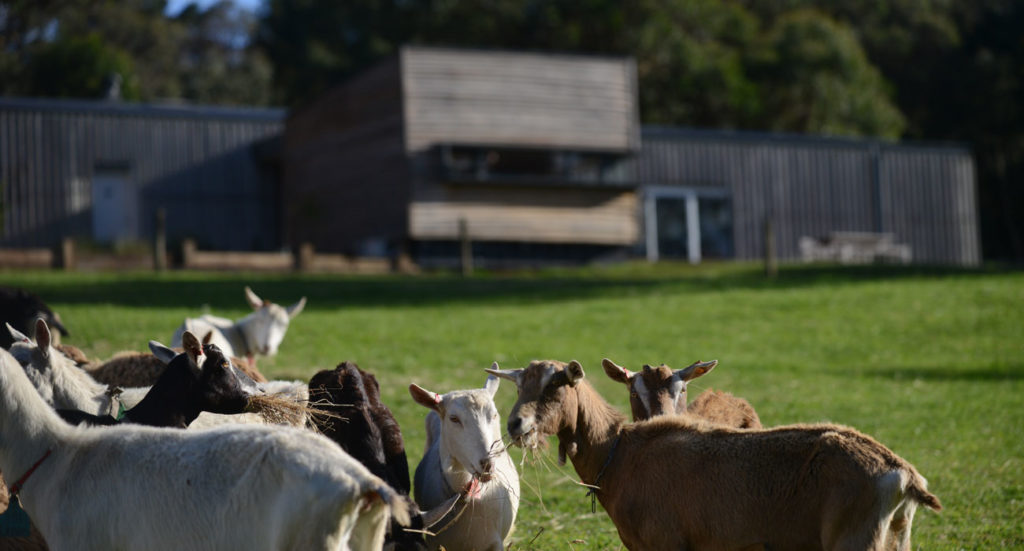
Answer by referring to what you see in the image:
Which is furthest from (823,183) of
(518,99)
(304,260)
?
(304,260)

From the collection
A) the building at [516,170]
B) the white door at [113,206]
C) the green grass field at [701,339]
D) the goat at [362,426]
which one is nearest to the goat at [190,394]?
the goat at [362,426]

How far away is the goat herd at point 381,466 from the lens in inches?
202

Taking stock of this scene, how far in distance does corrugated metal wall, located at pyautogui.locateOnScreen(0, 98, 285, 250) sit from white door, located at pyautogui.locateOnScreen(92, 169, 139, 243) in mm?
268

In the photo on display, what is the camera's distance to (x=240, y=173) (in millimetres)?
38688

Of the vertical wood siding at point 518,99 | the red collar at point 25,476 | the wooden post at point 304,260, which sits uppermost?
the vertical wood siding at point 518,99

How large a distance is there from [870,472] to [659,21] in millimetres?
45137

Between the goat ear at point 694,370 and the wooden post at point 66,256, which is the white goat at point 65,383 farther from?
the wooden post at point 66,256

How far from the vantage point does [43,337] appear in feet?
24.3

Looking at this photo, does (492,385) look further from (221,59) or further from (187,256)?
(221,59)

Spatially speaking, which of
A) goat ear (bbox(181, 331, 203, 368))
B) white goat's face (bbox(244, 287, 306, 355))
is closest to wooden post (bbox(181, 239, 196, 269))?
white goat's face (bbox(244, 287, 306, 355))

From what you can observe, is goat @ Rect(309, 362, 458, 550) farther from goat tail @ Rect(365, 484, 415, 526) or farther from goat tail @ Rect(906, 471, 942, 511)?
goat tail @ Rect(906, 471, 942, 511)

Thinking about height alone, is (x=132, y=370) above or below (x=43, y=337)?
below

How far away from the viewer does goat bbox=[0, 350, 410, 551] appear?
500cm

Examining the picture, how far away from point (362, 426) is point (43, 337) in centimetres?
217
